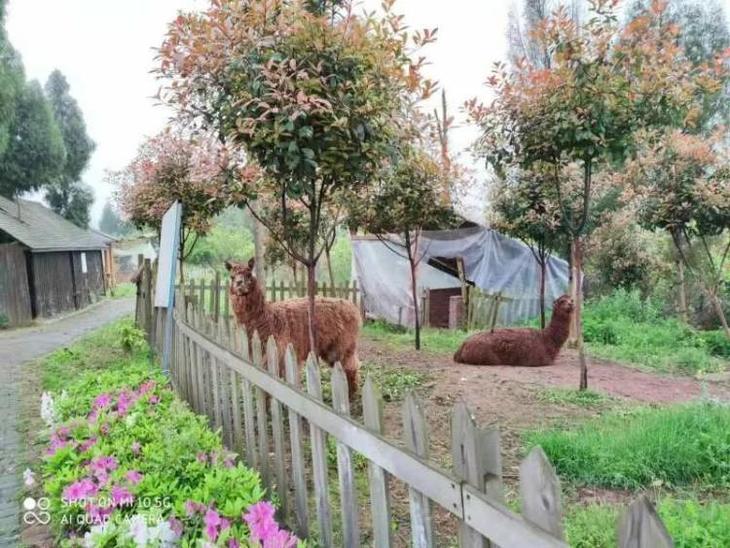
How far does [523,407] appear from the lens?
533 centimetres

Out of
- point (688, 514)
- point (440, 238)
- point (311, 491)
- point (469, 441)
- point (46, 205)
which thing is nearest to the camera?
point (469, 441)

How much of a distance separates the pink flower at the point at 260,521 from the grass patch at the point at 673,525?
4.88 feet

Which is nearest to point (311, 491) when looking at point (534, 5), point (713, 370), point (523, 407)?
point (523, 407)

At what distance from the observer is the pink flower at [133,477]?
2568mm

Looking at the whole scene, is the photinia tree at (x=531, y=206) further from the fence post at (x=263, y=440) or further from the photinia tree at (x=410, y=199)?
the fence post at (x=263, y=440)

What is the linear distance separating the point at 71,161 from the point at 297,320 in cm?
2847

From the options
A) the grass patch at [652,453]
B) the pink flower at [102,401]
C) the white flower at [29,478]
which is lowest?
the grass patch at [652,453]

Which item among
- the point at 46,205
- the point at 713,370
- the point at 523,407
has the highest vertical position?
the point at 46,205

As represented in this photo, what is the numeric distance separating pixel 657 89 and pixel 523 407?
342 centimetres

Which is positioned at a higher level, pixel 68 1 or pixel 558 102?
pixel 68 1

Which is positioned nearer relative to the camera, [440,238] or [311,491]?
[311,491]

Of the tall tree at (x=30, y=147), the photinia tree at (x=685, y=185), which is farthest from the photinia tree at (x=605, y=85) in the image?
the tall tree at (x=30, y=147)

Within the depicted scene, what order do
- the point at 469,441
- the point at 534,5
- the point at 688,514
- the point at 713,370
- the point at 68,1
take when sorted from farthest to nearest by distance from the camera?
the point at 68,1 < the point at 534,5 < the point at 713,370 < the point at 688,514 < the point at 469,441

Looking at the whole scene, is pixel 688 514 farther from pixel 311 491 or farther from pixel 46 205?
pixel 46 205
